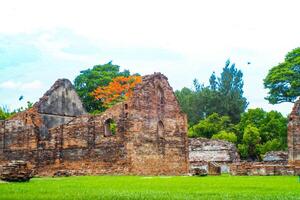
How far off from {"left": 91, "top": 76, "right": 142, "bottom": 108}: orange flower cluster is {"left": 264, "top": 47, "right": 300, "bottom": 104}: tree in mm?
13607

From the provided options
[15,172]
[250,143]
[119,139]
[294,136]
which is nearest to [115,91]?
[250,143]

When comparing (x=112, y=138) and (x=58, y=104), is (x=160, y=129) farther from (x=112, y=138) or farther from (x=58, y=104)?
(x=58, y=104)

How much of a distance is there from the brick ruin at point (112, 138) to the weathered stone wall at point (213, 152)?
1261 cm

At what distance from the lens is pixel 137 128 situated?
29.8 metres

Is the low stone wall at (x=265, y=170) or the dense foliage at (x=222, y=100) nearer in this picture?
the low stone wall at (x=265, y=170)

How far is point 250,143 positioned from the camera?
54094mm

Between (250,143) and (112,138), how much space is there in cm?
2732

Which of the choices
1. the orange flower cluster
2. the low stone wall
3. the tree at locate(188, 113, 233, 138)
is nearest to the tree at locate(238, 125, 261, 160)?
the tree at locate(188, 113, 233, 138)

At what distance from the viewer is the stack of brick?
1792 centimetres

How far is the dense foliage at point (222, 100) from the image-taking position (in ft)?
235

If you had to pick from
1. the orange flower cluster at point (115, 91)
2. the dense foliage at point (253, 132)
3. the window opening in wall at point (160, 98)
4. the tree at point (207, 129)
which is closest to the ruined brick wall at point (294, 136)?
the window opening in wall at point (160, 98)

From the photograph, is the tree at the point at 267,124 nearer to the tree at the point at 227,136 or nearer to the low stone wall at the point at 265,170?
the tree at the point at 227,136

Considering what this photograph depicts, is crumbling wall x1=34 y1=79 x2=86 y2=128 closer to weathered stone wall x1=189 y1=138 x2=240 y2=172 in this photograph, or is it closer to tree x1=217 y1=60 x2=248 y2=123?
weathered stone wall x1=189 y1=138 x2=240 y2=172

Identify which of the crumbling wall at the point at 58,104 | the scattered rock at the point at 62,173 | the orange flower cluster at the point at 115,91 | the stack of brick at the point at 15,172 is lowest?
the scattered rock at the point at 62,173
